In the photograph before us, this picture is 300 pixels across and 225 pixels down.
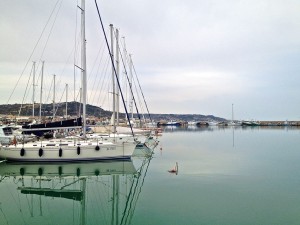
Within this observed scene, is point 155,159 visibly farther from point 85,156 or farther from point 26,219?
point 26,219

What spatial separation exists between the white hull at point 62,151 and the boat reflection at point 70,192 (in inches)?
27.1

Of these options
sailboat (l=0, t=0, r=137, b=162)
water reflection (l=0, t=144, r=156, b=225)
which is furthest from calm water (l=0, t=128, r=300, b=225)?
sailboat (l=0, t=0, r=137, b=162)

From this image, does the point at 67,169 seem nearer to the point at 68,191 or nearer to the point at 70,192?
the point at 68,191

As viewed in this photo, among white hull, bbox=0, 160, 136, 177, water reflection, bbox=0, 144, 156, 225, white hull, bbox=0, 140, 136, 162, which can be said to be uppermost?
white hull, bbox=0, 140, 136, 162

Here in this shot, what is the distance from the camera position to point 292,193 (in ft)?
53.0

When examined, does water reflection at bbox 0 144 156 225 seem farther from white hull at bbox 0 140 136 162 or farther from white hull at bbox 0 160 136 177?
white hull at bbox 0 140 136 162

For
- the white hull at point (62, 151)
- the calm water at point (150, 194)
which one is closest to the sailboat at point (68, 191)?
the calm water at point (150, 194)

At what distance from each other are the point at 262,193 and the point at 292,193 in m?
1.59

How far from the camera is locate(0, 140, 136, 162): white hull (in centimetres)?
2500

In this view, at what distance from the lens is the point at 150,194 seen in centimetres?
1606

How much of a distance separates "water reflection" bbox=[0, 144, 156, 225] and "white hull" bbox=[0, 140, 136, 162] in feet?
2.06

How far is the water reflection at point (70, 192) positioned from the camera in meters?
12.9

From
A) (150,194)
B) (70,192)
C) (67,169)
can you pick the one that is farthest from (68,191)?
(67,169)

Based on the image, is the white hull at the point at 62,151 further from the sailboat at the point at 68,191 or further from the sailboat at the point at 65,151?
the sailboat at the point at 68,191
